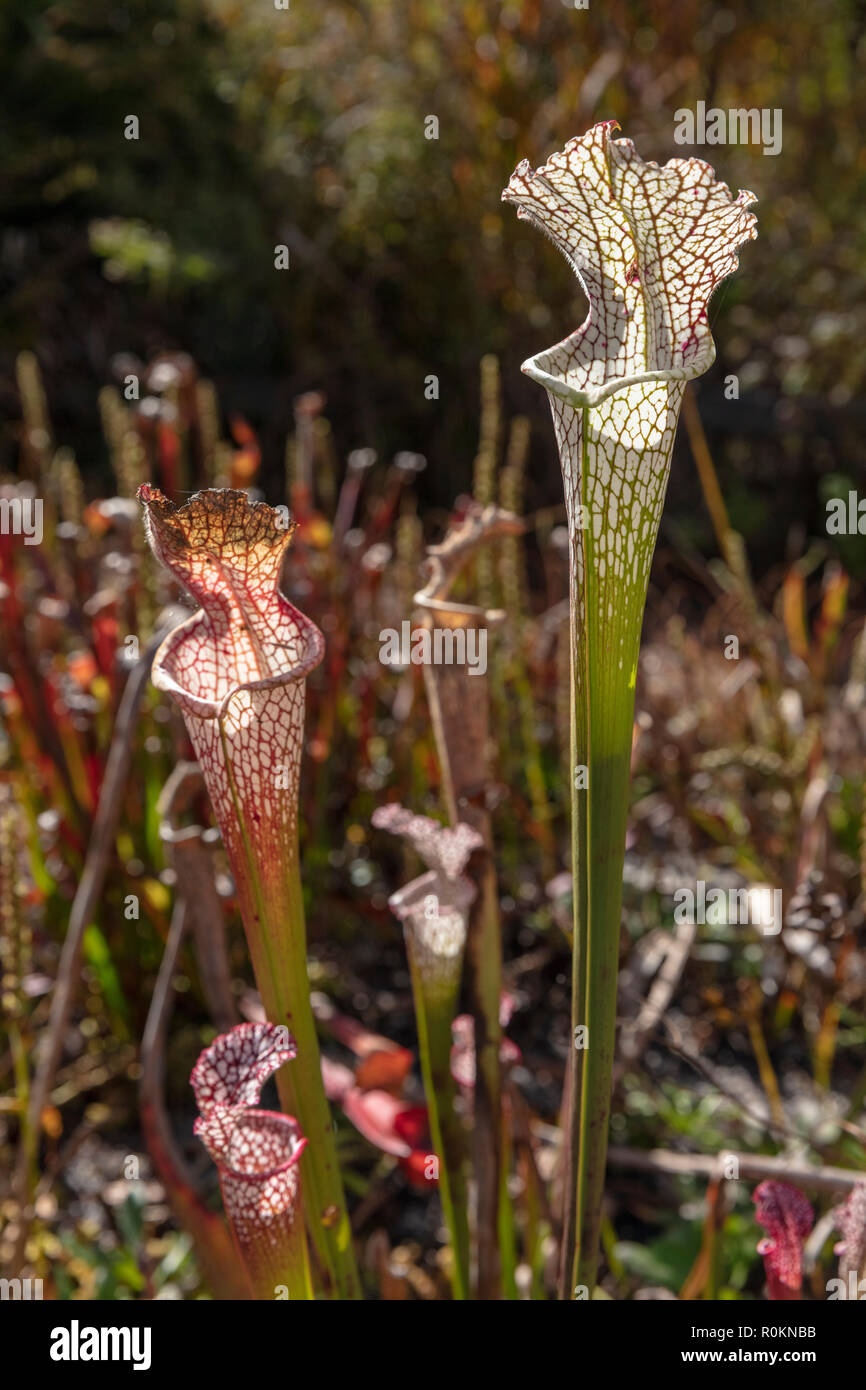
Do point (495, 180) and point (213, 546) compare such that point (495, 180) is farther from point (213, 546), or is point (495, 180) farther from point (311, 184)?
point (213, 546)

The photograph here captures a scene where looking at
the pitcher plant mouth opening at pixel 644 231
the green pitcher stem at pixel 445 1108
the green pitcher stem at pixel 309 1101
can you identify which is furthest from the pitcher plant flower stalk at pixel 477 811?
the pitcher plant mouth opening at pixel 644 231

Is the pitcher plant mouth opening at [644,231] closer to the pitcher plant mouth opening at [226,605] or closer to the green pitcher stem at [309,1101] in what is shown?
the pitcher plant mouth opening at [226,605]

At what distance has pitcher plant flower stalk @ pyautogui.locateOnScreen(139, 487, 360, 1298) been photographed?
0.51 metres

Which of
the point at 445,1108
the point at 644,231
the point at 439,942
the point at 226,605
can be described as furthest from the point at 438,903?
the point at 644,231

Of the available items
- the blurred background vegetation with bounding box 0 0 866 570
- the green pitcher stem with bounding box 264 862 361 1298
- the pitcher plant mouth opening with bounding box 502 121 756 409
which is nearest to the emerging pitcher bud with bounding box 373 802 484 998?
the green pitcher stem with bounding box 264 862 361 1298

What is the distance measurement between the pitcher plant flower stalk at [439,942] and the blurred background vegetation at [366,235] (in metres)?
3.34

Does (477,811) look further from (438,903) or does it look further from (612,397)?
(612,397)

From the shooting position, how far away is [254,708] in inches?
21.6

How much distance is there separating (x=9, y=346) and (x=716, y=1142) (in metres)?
3.83

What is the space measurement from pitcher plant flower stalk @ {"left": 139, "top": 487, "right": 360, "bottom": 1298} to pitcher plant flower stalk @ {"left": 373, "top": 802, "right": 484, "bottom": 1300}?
143mm

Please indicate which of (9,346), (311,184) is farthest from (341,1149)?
(311,184)

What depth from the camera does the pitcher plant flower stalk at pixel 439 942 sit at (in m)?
0.72

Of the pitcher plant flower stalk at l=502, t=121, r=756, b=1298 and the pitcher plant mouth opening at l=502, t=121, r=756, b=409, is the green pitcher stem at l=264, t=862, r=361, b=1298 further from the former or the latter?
the pitcher plant mouth opening at l=502, t=121, r=756, b=409

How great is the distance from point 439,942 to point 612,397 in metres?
0.40
